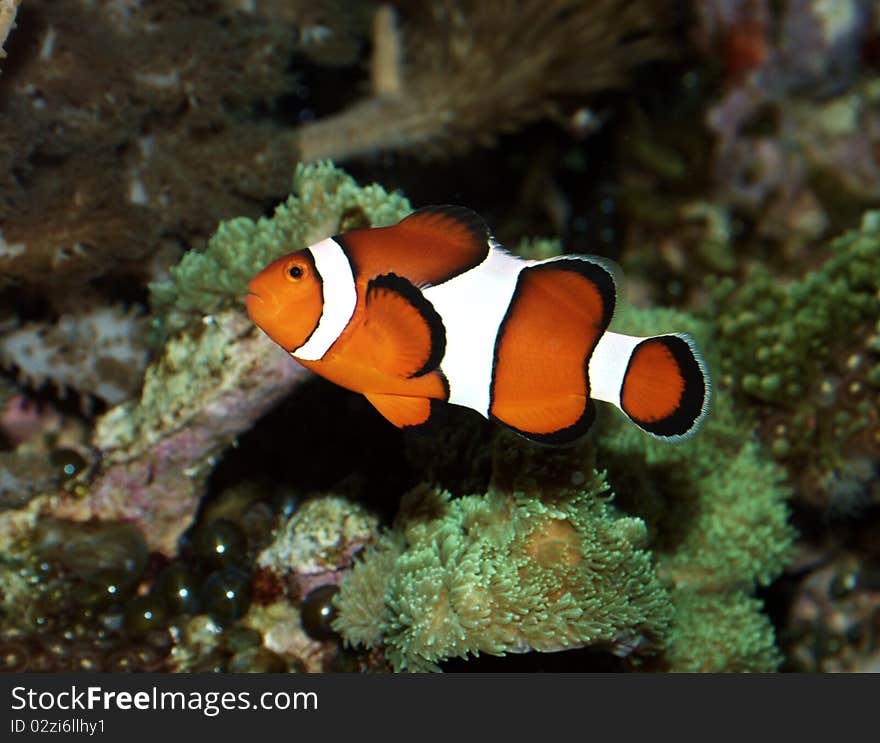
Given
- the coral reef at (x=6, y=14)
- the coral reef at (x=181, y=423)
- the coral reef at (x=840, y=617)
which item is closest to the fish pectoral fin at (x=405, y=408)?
the coral reef at (x=181, y=423)

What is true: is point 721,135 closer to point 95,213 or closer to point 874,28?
point 874,28

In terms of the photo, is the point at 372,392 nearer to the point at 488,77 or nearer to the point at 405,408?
the point at 405,408

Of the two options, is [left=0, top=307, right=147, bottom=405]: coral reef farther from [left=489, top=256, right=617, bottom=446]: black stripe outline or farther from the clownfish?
[left=489, top=256, right=617, bottom=446]: black stripe outline

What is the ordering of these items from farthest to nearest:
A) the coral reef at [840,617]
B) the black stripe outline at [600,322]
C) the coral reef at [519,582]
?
the coral reef at [840,617]
the coral reef at [519,582]
the black stripe outline at [600,322]

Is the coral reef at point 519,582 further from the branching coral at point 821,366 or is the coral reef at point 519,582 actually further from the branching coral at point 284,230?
the branching coral at point 821,366

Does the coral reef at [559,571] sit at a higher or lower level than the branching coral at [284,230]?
lower

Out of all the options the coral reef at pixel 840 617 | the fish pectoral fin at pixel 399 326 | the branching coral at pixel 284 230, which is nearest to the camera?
the fish pectoral fin at pixel 399 326

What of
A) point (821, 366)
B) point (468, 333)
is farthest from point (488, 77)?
point (468, 333)

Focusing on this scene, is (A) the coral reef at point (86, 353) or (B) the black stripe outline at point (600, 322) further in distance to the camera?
(A) the coral reef at point (86, 353)
